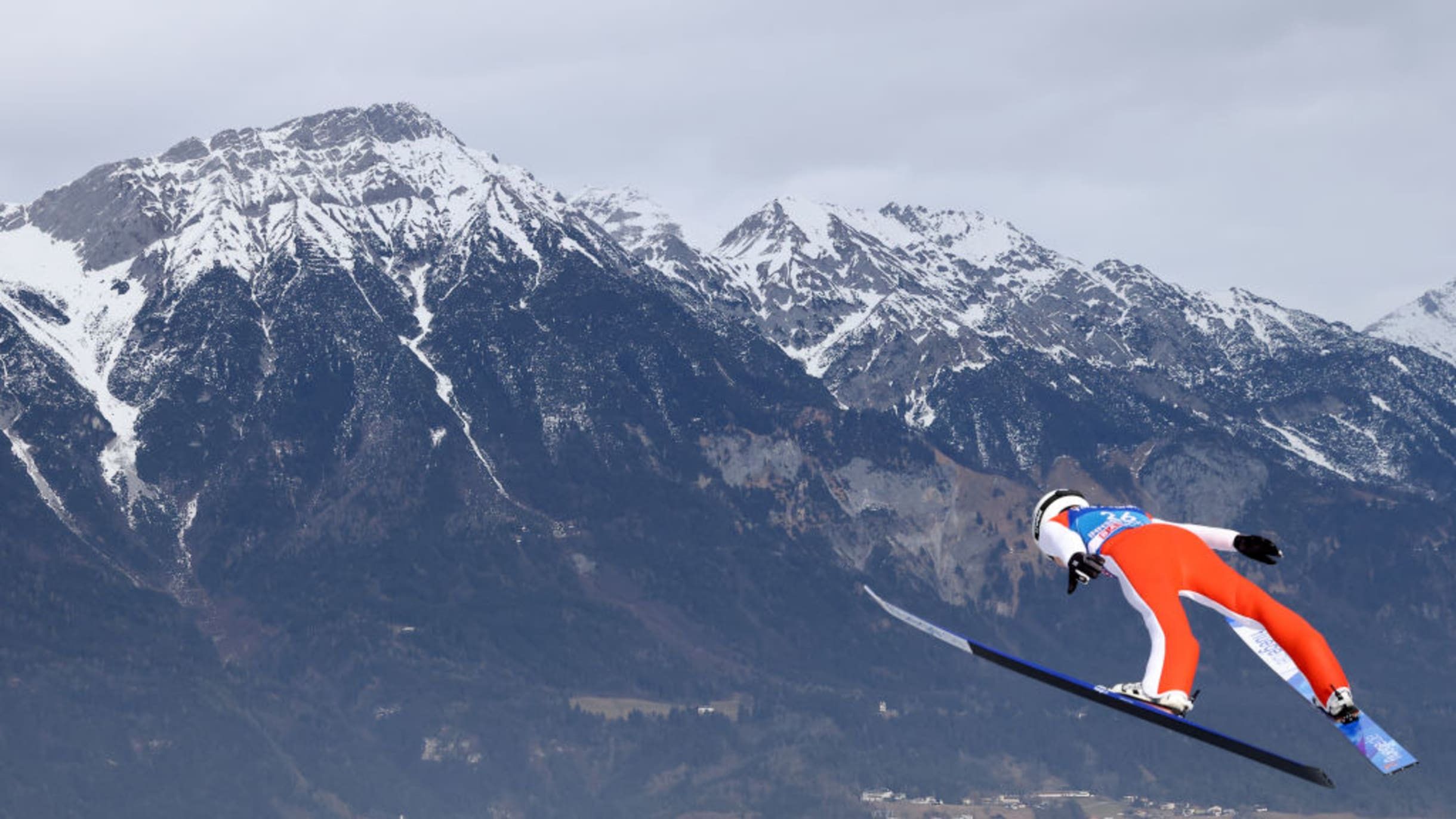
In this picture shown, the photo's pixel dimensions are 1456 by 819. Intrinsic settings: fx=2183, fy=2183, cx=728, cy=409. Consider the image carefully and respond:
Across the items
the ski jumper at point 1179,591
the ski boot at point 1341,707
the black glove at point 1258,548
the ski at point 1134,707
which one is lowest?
the ski at point 1134,707

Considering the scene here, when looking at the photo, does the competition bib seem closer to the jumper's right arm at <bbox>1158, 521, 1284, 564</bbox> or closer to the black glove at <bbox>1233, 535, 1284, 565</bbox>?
the jumper's right arm at <bbox>1158, 521, 1284, 564</bbox>

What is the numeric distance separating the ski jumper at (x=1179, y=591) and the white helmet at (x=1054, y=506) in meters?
0.70

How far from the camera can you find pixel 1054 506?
Result: 2677 cm

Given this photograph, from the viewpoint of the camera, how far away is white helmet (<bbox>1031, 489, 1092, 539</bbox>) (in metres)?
26.6

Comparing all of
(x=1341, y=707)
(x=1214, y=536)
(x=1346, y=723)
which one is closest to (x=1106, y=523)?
(x=1214, y=536)

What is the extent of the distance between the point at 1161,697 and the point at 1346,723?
1.98 metres

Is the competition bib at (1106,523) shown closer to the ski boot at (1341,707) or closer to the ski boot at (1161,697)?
the ski boot at (1161,697)

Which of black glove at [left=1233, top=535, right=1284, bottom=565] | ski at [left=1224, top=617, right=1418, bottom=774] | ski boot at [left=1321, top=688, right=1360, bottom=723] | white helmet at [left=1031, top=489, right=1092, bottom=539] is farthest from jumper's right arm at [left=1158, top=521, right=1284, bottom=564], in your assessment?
ski boot at [left=1321, top=688, right=1360, bottom=723]

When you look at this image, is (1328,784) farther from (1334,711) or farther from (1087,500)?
(1087,500)

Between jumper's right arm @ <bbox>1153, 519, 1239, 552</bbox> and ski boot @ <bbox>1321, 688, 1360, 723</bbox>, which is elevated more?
jumper's right arm @ <bbox>1153, 519, 1239, 552</bbox>

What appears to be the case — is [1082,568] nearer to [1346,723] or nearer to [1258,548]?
[1258,548]

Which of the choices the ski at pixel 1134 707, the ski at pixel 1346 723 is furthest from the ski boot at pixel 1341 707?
the ski at pixel 1134 707

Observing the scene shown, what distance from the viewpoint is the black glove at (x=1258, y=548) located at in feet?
78.6

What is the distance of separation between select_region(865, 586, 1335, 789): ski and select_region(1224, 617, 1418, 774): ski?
0.57 metres
